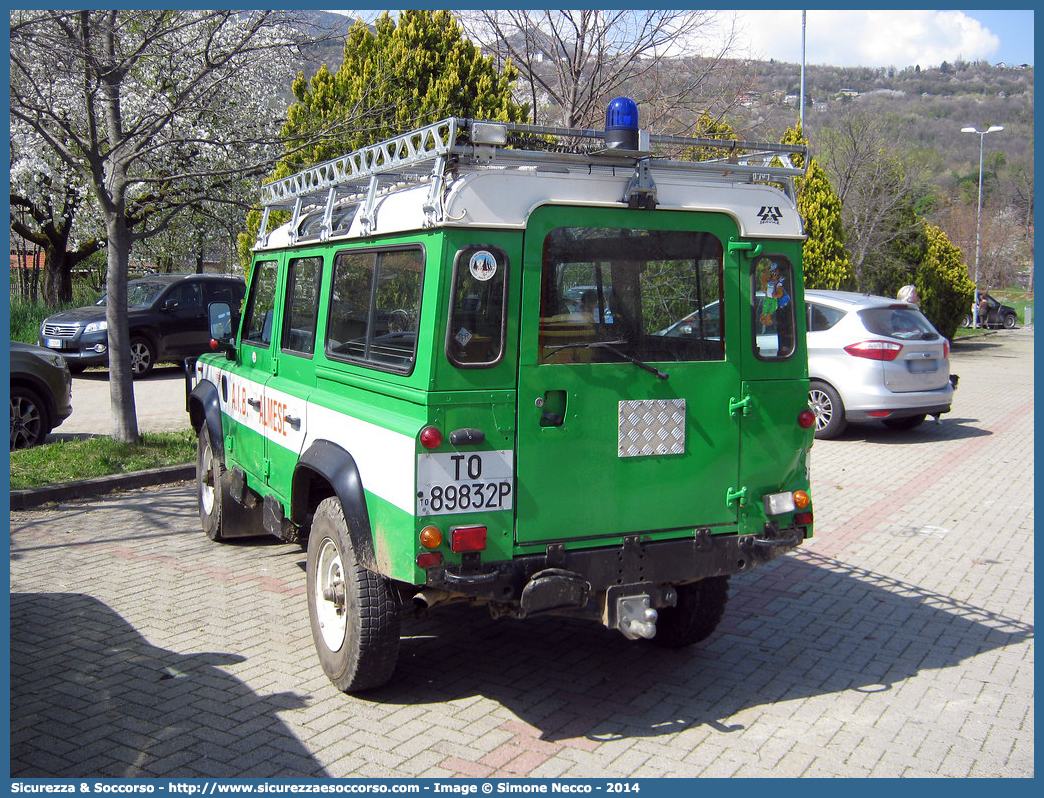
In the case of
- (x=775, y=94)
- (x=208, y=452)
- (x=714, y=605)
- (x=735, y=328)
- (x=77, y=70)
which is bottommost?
(x=714, y=605)

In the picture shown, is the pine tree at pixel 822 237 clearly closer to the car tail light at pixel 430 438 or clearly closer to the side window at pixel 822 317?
the side window at pixel 822 317

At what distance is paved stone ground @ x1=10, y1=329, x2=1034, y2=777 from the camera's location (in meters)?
4.14

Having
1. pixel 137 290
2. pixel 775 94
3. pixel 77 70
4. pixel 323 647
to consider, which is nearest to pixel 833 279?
pixel 775 94

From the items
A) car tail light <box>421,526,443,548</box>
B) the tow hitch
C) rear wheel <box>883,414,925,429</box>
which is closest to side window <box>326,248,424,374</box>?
car tail light <box>421,526,443,548</box>

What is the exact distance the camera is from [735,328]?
4.64 meters

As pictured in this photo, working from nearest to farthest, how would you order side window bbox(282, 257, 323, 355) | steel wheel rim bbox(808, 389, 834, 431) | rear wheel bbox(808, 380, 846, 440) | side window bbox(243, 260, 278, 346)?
side window bbox(282, 257, 323, 355) → side window bbox(243, 260, 278, 346) → rear wheel bbox(808, 380, 846, 440) → steel wheel rim bbox(808, 389, 834, 431)

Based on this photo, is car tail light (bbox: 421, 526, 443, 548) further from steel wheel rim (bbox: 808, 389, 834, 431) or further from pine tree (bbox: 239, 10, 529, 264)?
steel wheel rim (bbox: 808, 389, 834, 431)

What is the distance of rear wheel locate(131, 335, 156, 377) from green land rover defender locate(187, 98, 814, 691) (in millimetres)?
13373

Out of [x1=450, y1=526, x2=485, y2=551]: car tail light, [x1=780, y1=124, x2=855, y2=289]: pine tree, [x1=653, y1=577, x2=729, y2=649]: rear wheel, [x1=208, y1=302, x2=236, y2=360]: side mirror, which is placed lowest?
[x1=653, y1=577, x2=729, y2=649]: rear wheel

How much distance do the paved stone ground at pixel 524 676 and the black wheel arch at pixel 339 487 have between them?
2.62 ft

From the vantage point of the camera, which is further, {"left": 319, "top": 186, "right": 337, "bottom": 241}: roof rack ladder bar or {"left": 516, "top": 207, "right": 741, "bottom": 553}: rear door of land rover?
{"left": 319, "top": 186, "right": 337, "bottom": 241}: roof rack ladder bar

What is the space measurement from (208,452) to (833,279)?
16.7 meters

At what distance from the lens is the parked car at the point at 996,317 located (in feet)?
136
